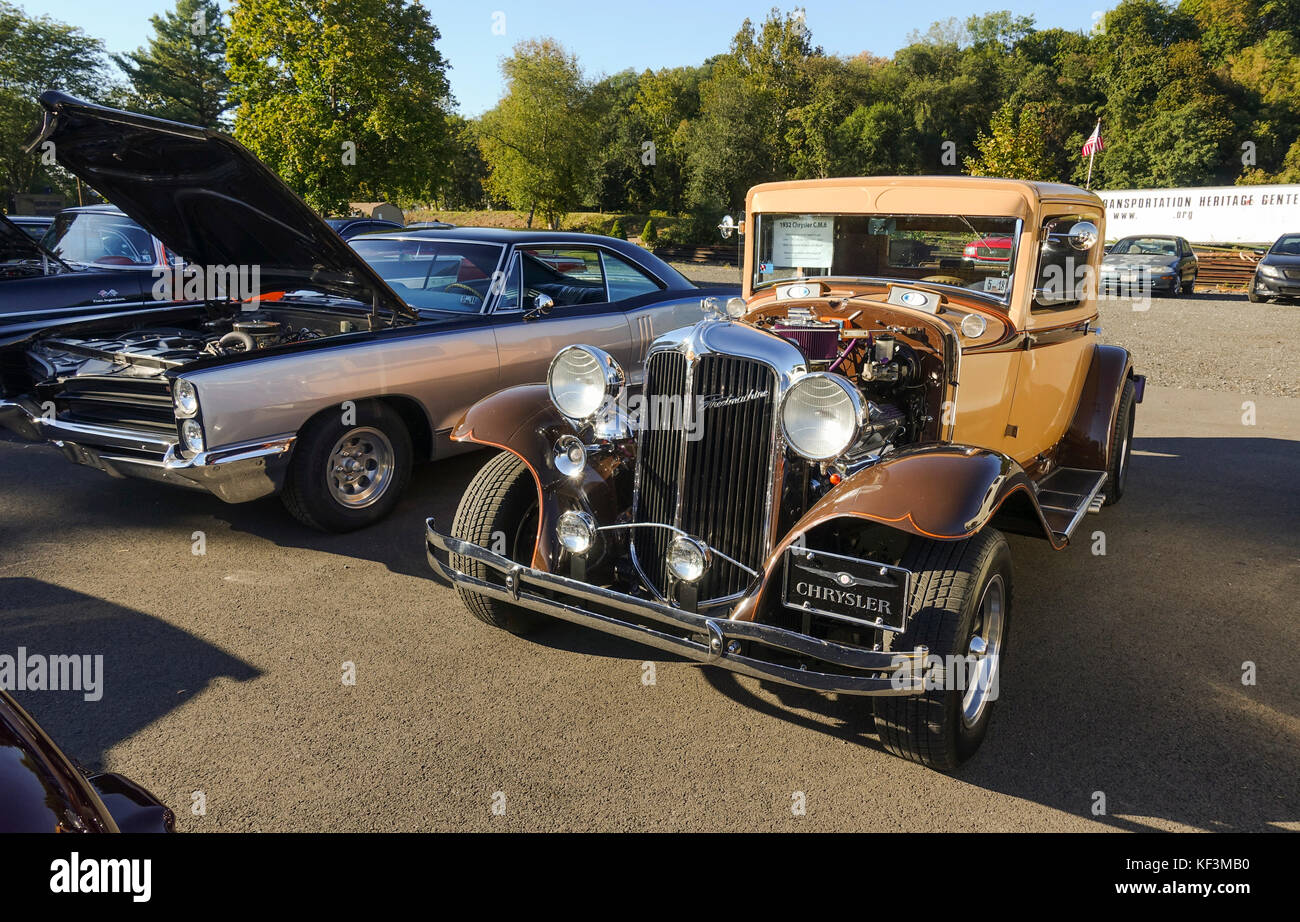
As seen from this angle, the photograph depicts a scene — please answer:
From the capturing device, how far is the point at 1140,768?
2873 mm

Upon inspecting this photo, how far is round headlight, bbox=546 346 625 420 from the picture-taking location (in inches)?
138

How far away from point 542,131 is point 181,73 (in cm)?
1757

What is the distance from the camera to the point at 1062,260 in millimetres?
4449

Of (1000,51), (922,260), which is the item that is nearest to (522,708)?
(922,260)

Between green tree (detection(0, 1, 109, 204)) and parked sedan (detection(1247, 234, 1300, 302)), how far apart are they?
3772 centimetres

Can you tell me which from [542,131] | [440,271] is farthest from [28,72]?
[440,271]

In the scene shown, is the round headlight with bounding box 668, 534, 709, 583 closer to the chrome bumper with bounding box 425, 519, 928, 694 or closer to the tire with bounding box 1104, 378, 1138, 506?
the chrome bumper with bounding box 425, 519, 928, 694

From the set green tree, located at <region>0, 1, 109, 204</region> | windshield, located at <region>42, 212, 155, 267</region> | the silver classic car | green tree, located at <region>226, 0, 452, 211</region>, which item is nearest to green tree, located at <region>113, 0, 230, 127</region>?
green tree, located at <region>0, 1, 109, 204</region>

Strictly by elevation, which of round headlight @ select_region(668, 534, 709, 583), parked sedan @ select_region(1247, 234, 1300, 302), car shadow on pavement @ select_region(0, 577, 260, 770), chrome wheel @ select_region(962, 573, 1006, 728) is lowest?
car shadow on pavement @ select_region(0, 577, 260, 770)

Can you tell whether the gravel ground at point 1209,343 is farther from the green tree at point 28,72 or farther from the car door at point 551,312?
the green tree at point 28,72

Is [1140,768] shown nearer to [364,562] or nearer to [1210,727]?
[1210,727]

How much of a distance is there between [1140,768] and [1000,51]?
69.6m

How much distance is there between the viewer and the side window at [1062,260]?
167 inches

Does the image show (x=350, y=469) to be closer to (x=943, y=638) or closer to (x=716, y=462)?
(x=716, y=462)
